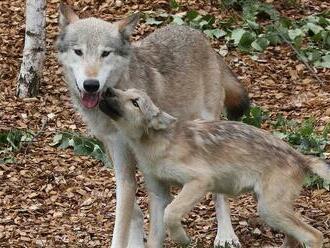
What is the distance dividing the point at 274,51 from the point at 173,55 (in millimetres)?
3882

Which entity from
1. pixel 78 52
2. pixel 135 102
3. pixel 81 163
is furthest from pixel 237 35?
pixel 135 102

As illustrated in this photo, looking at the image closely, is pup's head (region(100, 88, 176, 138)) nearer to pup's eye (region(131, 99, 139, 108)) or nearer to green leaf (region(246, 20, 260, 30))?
pup's eye (region(131, 99, 139, 108))

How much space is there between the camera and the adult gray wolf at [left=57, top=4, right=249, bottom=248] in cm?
708

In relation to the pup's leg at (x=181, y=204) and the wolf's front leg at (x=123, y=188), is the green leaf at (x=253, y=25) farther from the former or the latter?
the pup's leg at (x=181, y=204)

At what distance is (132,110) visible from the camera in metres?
6.92

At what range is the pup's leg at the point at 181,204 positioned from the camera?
6727mm

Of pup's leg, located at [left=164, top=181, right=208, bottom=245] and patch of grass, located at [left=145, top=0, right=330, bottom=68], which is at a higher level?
pup's leg, located at [left=164, top=181, right=208, bottom=245]

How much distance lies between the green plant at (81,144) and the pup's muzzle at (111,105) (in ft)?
8.25

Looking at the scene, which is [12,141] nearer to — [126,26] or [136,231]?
[136,231]

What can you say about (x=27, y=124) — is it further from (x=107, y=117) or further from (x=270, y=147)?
(x=270, y=147)

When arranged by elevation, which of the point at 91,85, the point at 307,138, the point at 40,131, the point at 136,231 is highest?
the point at 91,85

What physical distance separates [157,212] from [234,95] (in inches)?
79.8

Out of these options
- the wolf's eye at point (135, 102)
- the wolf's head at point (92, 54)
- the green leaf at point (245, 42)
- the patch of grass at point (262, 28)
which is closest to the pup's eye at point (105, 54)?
the wolf's head at point (92, 54)

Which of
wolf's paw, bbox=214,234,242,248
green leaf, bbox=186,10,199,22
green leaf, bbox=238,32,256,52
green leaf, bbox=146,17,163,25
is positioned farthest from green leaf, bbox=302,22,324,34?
wolf's paw, bbox=214,234,242,248
